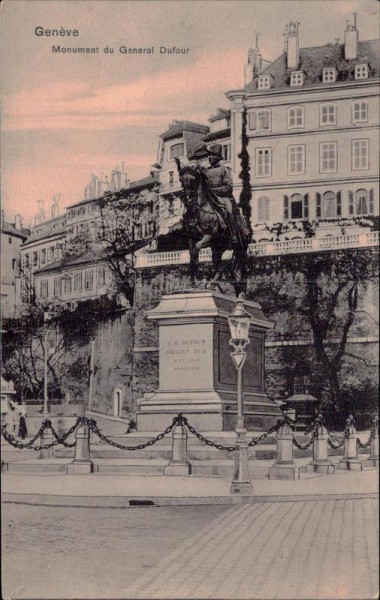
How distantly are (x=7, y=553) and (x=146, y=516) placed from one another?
A: 5.53 feet

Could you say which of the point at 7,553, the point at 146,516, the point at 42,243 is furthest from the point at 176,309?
the point at 7,553

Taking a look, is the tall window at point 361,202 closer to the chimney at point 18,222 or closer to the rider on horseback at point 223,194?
the rider on horseback at point 223,194

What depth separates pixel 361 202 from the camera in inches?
515

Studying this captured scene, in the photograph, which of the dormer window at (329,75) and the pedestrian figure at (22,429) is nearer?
the dormer window at (329,75)

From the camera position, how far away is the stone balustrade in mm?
13258

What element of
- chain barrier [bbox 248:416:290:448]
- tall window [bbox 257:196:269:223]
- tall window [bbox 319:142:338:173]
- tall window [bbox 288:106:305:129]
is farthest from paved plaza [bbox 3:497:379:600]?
tall window [bbox 288:106:305:129]

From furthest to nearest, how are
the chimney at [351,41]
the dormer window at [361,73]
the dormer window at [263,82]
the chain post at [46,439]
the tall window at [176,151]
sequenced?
the chain post at [46,439], the tall window at [176,151], the dormer window at [263,82], the dormer window at [361,73], the chimney at [351,41]

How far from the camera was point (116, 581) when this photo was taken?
36.8 feet

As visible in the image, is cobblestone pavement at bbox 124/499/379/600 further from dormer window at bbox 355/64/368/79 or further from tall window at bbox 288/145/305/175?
dormer window at bbox 355/64/368/79

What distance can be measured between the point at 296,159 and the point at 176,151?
1.50 meters

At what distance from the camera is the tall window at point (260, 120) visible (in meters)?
13.8

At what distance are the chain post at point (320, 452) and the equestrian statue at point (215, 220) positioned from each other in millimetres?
2082
